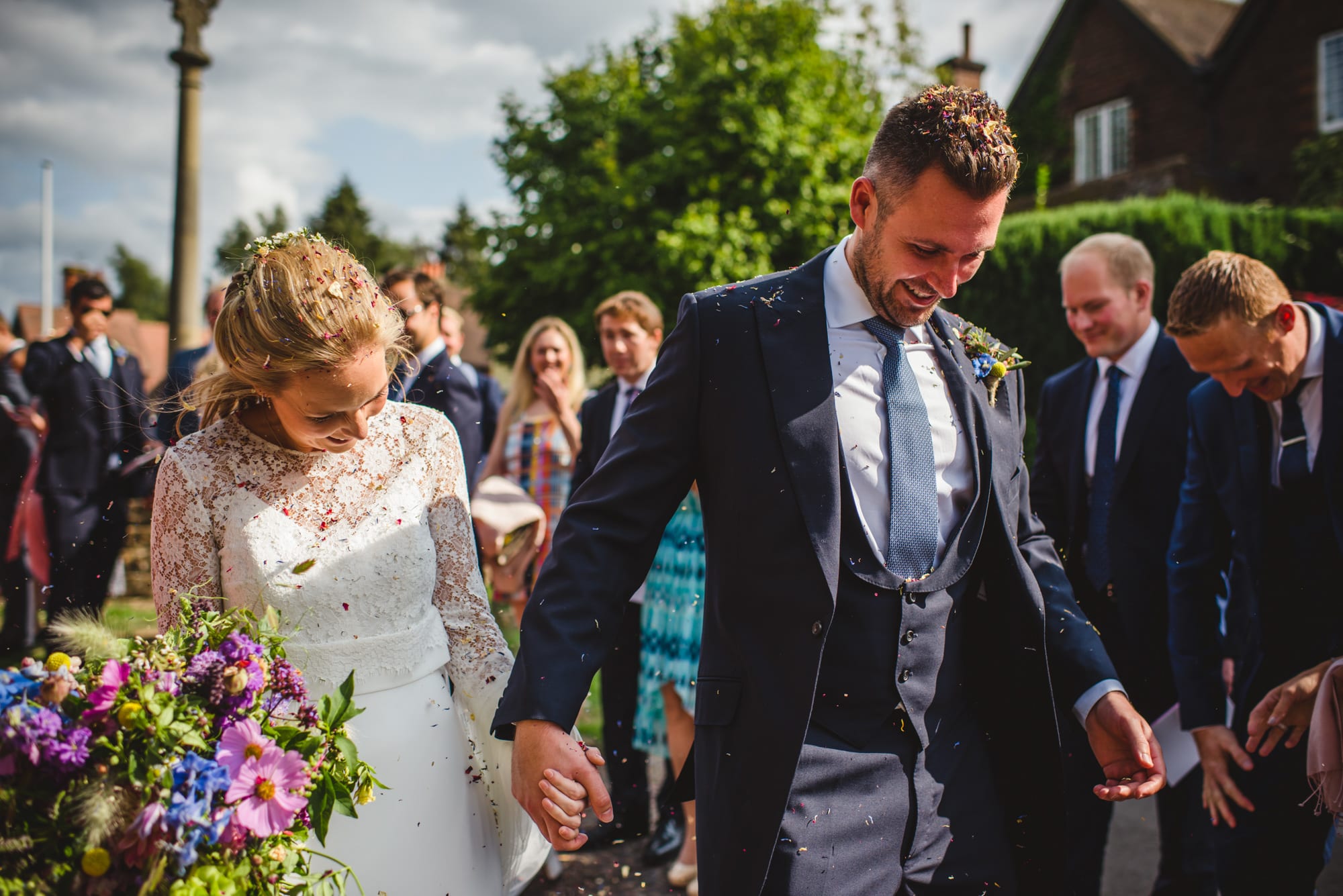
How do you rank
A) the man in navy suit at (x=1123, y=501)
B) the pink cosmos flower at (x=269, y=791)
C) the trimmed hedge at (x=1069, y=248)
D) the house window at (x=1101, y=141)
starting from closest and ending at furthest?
the pink cosmos flower at (x=269, y=791)
the man in navy suit at (x=1123, y=501)
the trimmed hedge at (x=1069, y=248)
the house window at (x=1101, y=141)

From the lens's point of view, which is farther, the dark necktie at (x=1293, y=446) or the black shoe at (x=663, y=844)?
the black shoe at (x=663, y=844)

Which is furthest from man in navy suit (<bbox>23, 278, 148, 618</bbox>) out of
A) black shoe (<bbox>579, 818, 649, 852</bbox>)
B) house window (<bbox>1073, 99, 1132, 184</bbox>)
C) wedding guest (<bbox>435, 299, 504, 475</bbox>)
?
house window (<bbox>1073, 99, 1132, 184</bbox>)

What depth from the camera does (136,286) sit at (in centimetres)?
9081

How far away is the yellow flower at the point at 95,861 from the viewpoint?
54.9 inches

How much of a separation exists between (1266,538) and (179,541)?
319cm

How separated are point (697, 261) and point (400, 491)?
1342 cm

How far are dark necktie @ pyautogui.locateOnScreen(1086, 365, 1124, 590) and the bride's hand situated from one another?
2672mm

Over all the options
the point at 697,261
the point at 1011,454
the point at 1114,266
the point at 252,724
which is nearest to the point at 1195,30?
the point at 697,261

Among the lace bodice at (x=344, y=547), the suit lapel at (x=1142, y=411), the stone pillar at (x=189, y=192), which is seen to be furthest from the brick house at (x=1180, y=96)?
the lace bodice at (x=344, y=547)

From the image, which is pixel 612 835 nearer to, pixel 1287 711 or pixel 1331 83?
pixel 1287 711

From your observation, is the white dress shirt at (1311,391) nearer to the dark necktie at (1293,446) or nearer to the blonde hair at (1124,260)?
the dark necktie at (1293,446)

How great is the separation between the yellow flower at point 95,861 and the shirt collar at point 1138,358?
377 cm

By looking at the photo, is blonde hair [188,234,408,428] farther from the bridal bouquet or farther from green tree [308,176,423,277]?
green tree [308,176,423,277]

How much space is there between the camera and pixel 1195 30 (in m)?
20.4
